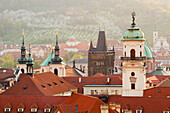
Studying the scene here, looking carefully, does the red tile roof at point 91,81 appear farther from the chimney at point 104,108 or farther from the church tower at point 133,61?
A: the chimney at point 104,108

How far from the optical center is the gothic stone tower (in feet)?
447

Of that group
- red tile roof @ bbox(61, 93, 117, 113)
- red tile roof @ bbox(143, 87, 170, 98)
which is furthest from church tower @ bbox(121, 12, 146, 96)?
red tile roof @ bbox(61, 93, 117, 113)

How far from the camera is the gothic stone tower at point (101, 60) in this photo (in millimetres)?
136375

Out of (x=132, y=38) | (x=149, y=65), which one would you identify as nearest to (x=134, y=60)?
(x=132, y=38)

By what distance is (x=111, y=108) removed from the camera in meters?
54.1

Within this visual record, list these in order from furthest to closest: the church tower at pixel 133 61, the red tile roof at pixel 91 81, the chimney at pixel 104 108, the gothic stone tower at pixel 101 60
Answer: the gothic stone tower at pixel 101 60
the red tile roof at pixel 91 81
the church tower at pixel 133 61
the chimney at pixel 104 108

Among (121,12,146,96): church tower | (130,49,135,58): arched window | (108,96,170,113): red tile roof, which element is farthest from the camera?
(130,49,135,58): arched window

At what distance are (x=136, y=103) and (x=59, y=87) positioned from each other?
74.5ft

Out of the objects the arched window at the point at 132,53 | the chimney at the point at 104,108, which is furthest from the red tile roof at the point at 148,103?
the chimney at the point at 104,108

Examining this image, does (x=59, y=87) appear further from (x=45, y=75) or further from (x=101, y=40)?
(x=101, y=40)

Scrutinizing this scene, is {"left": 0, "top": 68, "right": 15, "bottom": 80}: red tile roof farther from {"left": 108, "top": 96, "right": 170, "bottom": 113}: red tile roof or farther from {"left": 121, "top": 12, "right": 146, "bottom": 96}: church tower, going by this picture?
{"left": 108, "top": 96, "right": 170, "bottom": 113}: red tile roof

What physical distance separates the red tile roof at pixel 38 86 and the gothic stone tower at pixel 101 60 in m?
48.2

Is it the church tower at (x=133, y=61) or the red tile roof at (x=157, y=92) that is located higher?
the church tower at (x=133, y=61)

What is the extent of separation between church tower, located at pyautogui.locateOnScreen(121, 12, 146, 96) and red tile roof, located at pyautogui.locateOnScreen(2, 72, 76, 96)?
9.98 m
